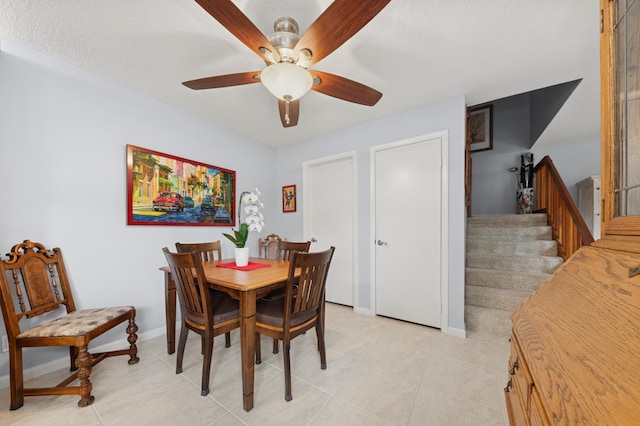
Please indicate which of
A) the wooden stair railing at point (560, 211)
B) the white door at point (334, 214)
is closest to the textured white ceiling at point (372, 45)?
the wooden stair railing at point (560, 211)

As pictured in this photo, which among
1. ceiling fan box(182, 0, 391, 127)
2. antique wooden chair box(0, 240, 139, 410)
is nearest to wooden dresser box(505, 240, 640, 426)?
ceiling fan box(182, 0, 391, 127)

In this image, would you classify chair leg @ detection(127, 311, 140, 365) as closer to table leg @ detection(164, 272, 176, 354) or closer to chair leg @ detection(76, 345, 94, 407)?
table leg @ detection(164, 272, 176, 354)

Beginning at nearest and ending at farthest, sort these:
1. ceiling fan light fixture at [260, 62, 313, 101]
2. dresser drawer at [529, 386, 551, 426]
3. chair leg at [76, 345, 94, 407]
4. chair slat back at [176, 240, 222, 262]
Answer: dresser drawer at [529, 386, 551, 426] < ceiling fan light fixture at [260, 62, 313, 101] < chair leg at [76, 345, 94, 407] < chair slat back at [176, 240, 222, 262]

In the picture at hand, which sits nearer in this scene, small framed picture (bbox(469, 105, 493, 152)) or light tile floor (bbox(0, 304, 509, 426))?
light tile floor (bbox(0, 304, 509, 426))

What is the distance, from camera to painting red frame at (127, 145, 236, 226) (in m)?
2.24

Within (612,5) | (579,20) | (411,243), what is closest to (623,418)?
(612,5)

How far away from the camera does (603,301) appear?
0.65 meters

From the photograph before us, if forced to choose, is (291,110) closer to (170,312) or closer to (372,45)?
(372,45)

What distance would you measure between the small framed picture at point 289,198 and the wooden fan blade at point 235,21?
7.89ft

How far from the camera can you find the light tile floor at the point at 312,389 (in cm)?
133

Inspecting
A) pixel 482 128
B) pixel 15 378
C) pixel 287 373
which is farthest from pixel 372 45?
pixel 482 128

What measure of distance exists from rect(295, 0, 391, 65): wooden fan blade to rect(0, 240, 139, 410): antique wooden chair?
7.03 ft

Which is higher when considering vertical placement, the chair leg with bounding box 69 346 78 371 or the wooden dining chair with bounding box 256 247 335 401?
the wooden dining chair with bounding box 256 247 335 401

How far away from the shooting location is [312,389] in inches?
61.6
